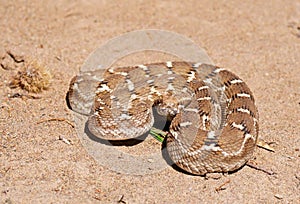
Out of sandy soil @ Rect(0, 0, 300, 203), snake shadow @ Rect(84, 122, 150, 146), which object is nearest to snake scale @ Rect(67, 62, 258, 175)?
snake shadow @ Rect(84, 122, 150, 146)

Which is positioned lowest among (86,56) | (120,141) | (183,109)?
(120,141)

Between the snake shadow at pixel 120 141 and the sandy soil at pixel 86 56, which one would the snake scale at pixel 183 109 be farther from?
the sandy soil at pixel 86 56

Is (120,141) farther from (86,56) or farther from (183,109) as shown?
(86,56)

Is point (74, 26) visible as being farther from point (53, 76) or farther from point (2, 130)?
point (2, 130)

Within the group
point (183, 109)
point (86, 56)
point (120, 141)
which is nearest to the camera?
point (120, 141)

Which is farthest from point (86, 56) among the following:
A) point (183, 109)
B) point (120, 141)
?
point (183, 109)

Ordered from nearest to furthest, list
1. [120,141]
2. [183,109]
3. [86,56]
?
[120,141] < [183,109] < [86,56]

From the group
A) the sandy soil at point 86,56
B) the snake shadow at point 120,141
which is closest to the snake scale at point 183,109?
the snake shadow at point 120,141
